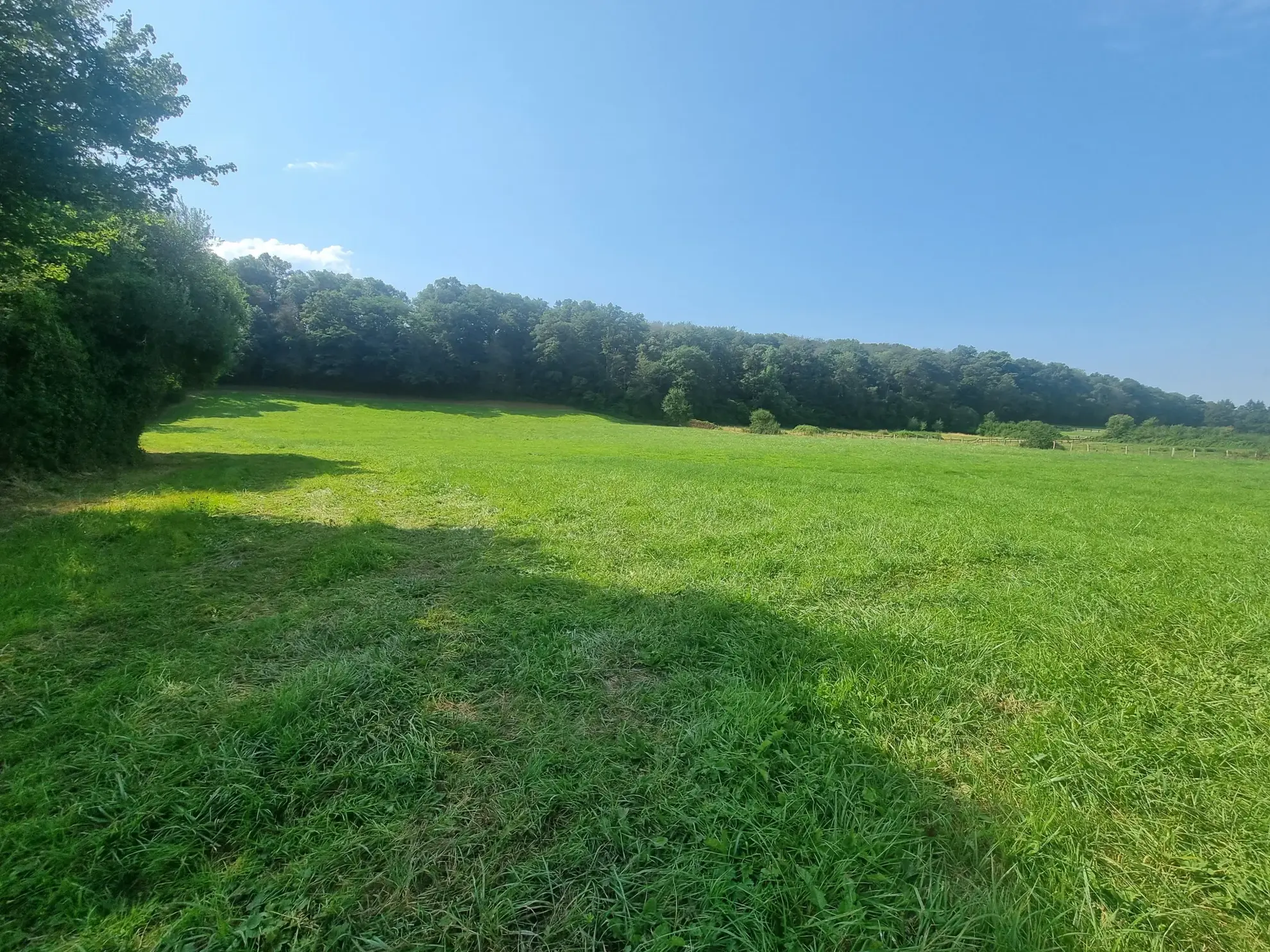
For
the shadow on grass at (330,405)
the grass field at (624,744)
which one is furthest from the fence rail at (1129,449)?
the grass field at (624,744)

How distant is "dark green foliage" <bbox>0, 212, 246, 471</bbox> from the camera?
10.7 m

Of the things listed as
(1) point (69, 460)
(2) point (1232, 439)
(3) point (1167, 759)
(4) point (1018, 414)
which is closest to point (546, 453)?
(1) point (69, 460)

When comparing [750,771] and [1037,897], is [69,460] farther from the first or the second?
[1037,897]

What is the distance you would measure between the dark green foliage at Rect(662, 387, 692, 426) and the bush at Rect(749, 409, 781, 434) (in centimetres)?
979

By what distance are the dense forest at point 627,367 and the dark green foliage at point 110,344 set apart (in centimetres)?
4393

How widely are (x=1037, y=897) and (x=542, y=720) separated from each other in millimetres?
2512

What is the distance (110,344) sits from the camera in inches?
547

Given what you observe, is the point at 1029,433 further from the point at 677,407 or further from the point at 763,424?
the point at 677,407

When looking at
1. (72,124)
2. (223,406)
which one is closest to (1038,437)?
(72,124)

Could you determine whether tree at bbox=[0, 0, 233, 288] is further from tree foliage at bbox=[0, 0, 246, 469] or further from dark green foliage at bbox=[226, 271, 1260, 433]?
dark green foliage at bbox=[226, 271, 1260, 433]

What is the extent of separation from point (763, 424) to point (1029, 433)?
30063 millimetres

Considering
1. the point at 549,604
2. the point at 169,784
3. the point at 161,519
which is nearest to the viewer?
the point at 169,784

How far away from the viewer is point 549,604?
5117 millimetres

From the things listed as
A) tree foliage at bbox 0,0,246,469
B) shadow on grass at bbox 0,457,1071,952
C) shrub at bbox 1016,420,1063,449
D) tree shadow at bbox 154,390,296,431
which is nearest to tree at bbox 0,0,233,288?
tree foliage at bbox 0,0,246,469
